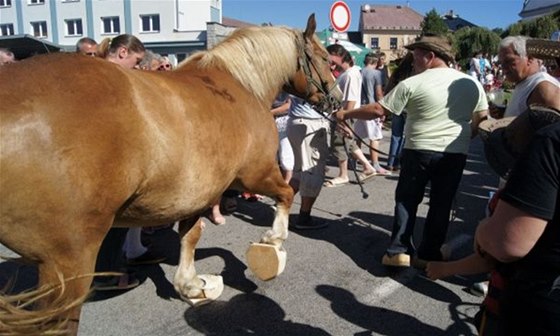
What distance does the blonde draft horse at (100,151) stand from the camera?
5.52 ft

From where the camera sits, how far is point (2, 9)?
139 ft

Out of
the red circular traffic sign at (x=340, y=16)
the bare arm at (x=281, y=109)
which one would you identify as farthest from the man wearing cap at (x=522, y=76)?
the red circular traffic sign at (x=340, y=16)

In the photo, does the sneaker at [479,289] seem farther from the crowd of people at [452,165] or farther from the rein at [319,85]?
the rein at [319,85]

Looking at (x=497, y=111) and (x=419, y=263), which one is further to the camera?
(x=419, y=263)

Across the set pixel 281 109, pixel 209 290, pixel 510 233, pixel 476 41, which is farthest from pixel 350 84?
pixel 476 41

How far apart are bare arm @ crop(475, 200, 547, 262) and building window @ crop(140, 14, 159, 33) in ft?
133

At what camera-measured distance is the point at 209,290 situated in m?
3.20

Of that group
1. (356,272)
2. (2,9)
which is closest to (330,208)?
(356,272)

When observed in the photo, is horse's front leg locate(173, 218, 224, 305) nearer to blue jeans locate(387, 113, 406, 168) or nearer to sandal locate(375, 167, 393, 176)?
sandal locate(375, 167, 393, 176)

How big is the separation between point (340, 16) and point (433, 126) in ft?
18.4

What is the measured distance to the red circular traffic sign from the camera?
8.34 m

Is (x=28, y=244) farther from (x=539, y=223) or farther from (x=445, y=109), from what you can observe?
(x=445, y=109)

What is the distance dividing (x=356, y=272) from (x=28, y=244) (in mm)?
2636

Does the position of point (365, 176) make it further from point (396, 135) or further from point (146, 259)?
point (146, 259)
